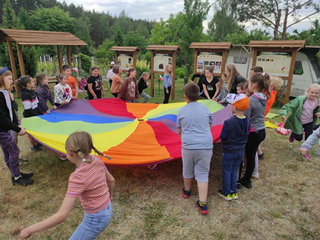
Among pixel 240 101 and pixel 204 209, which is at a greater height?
pixel 240 101

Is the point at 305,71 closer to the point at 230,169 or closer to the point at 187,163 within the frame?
the point at 230,169

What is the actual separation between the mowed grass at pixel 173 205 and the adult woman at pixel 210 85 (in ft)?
6.85

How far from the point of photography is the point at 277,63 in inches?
288

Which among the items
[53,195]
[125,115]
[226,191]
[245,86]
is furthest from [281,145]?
[53,195]

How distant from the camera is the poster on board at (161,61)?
879 cm

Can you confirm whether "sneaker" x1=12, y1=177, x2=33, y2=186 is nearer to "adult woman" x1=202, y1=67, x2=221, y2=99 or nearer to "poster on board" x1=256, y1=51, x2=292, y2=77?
"adult woman" x1=202, y1=67, x2=221, y2=99

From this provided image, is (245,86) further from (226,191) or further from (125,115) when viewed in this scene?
(125,115)

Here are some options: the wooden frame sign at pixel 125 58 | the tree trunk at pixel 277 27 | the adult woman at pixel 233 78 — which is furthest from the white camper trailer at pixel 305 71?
the tree trunk at pixel 277 27

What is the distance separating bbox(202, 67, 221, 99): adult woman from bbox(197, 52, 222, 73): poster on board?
8.48 feet

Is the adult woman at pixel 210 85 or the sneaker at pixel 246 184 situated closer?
the sneaker at pixel 246 184

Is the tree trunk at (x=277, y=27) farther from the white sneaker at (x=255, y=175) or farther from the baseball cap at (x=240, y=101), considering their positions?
the baseball cap at (x=240, y=101)

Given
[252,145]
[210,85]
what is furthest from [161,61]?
[252,145]

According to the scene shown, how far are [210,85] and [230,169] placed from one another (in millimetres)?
3013

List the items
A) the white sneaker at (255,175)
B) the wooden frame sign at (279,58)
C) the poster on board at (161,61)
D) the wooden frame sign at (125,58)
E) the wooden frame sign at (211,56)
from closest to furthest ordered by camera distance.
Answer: the white sneaker at (255,175)
the wooden frame sign at (279,58)
the wooden frame sign at (211,56)
the poster on board at (161,61)
the wooden frame sign at (125,58)
